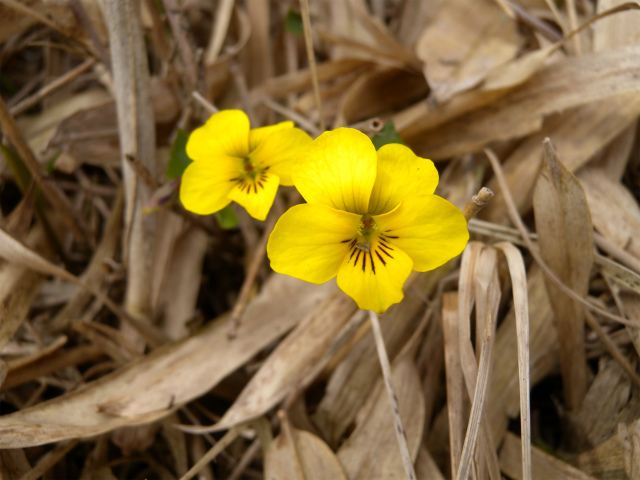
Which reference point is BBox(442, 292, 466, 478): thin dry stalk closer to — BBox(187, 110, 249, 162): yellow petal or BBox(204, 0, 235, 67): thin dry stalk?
BBox(187, 110, 249, 162): yellow petal

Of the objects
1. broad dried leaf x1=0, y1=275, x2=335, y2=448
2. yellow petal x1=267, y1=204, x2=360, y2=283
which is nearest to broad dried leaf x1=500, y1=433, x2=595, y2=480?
broad dried leaf x1=0, y1=275, x2=335, y2=448

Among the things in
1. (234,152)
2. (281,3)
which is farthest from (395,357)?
(281,3)

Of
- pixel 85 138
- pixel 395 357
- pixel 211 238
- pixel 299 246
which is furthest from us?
pixel 211 238

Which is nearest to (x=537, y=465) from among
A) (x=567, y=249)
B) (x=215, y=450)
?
(x=567, y=249)

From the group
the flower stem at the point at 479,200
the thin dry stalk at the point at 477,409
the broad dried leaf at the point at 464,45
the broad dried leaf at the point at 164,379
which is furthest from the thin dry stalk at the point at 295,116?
the thin dry stalk at the point at 477,409

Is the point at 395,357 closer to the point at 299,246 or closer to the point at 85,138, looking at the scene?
the point at 299,246
